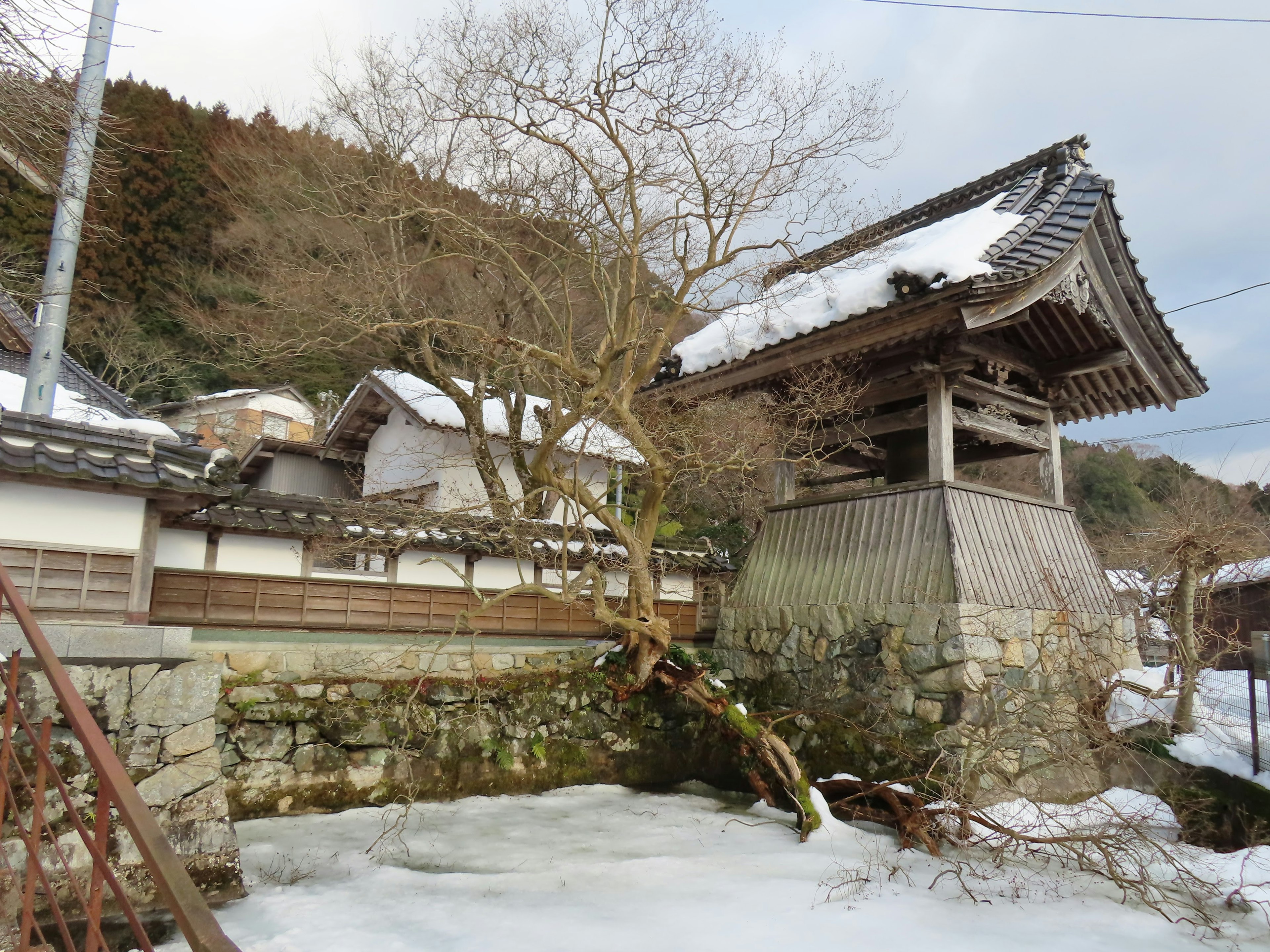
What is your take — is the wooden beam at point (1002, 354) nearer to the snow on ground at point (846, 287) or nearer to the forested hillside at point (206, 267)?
the snow on ground at point (846, 287)

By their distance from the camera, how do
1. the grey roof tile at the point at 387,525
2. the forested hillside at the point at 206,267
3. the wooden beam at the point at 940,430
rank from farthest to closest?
the forested hillside at the point at 206,267 < the wooden beam at the point at 940,430 < the grey roof tile at the point at 387,525

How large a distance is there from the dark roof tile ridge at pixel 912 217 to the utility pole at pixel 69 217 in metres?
7.12

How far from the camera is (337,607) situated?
9820 millimetres

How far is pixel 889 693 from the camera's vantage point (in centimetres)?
921

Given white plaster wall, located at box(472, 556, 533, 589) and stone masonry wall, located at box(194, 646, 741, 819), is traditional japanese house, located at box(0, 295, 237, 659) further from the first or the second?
white plaster wall, located at box(472, 556, 533, 589)

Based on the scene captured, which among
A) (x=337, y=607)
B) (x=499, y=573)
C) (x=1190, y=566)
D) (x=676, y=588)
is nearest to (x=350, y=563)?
(x=337, y=607)

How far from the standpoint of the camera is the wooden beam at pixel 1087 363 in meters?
10.1

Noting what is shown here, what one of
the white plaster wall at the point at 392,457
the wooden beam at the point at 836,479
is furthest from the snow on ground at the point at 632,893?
the white plaster wall at the point at 392,457

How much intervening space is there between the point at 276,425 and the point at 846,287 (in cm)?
2089

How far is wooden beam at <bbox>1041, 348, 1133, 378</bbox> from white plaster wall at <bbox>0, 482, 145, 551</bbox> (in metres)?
11.0

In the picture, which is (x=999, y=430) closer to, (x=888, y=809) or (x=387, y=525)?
(x=888, y=809)

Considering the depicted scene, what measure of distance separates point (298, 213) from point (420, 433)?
527 cm

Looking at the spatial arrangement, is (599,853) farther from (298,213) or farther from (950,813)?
(298,213)

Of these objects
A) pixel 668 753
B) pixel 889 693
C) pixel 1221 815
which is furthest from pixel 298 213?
pixel 1221 815
